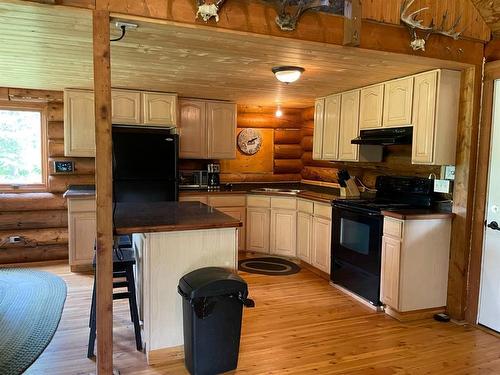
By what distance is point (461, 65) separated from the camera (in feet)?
10.4

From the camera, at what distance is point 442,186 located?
3596 millimetres

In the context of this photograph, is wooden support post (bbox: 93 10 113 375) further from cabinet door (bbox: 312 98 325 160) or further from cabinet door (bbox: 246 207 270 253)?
cabinet door (bbox: 312 98 325 160)

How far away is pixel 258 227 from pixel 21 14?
12.0 ft

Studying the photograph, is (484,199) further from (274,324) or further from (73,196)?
(73,196)

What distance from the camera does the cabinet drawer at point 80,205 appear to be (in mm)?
4383

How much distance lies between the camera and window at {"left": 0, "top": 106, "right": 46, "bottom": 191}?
4.80 m

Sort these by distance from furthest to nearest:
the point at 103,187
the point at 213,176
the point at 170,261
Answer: the point at 213,176 → the point at 170,261 → the point at 103,187

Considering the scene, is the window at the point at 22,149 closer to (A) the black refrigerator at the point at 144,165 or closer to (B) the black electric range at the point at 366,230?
(A) the black refrigerator at the point at 144,165

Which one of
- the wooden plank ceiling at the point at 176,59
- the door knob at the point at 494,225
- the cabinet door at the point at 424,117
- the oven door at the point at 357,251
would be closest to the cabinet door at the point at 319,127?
the wooden plank ceiling at the point at 176,59

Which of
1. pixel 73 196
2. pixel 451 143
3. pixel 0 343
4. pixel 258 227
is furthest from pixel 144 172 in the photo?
pixel 451 143

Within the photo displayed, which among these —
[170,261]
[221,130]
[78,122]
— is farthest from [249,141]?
[170,261]

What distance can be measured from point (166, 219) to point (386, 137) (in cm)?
227

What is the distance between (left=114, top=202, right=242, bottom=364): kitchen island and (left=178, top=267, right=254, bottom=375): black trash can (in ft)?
0.55

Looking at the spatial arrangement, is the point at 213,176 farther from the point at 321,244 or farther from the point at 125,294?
the point at 125,294
